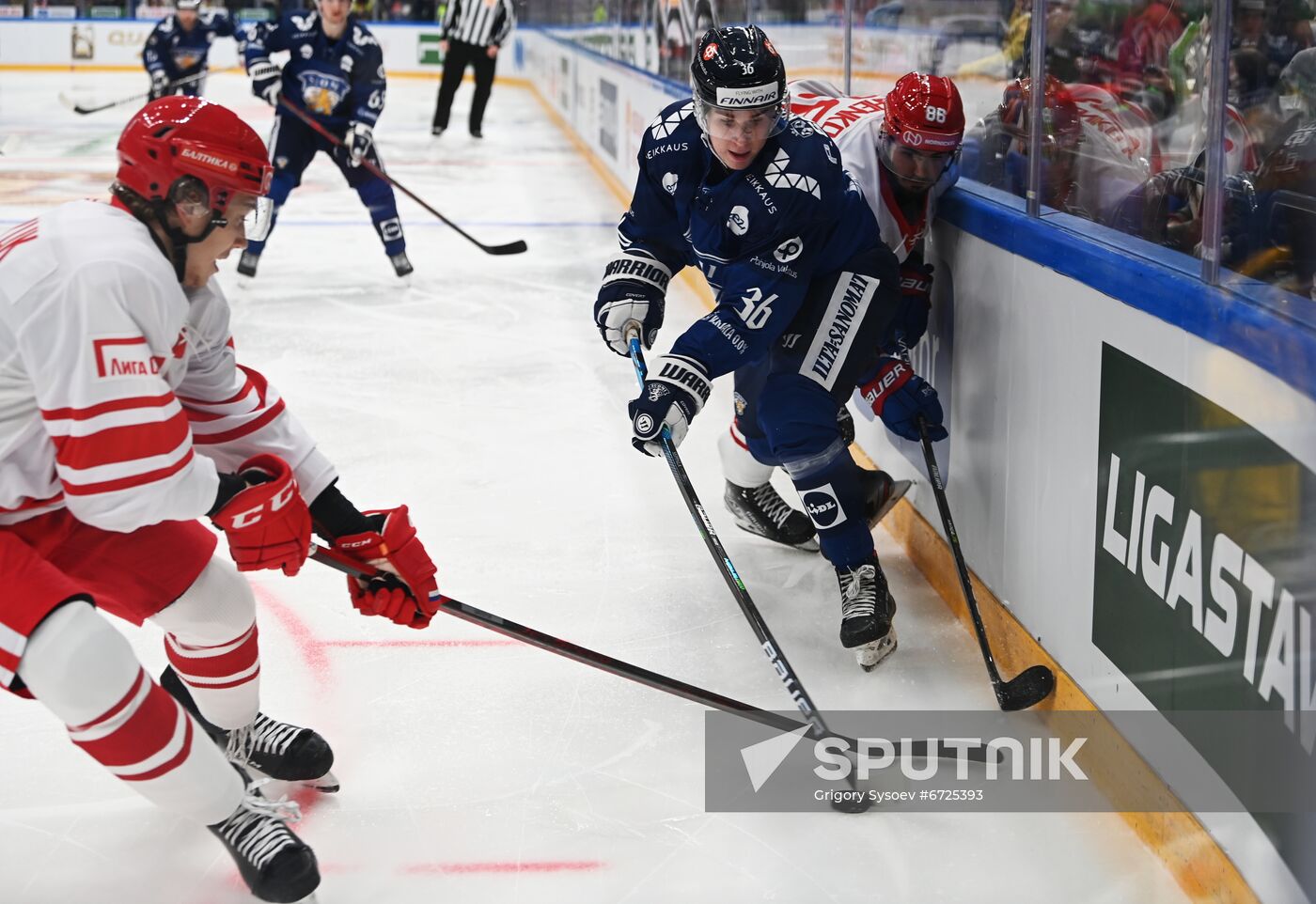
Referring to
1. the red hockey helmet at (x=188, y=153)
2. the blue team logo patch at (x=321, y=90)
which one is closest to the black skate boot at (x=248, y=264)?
the blue team logo patch at (x=321, y=90)

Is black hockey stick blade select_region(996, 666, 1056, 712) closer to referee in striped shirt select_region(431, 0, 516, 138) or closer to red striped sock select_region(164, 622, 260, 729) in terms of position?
red striped sock select_region(164, 622, 260, 729)

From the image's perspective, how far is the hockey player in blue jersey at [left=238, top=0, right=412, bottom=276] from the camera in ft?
18.0

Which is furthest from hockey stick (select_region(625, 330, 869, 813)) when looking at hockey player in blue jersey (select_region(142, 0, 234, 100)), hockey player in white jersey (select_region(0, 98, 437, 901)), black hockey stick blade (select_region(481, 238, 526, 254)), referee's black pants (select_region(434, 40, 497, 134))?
referee's black pants (select_region(434, 40, 497, 134))

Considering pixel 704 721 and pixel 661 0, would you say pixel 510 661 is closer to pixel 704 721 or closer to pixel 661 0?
pixel 704 721

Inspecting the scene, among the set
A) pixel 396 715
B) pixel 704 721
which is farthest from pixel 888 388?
pixel 396 715

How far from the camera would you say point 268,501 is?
167 centimetres

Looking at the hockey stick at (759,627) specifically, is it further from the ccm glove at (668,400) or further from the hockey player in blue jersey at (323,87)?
the hockey player in blue jersey at (323,87)

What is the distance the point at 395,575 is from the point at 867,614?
0.89m

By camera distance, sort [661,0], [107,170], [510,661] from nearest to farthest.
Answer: [510,661] < [661,0] < [107,170]

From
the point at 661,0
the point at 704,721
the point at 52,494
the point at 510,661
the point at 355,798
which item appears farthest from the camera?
the point at 661,0

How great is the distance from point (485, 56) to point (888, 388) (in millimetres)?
9308

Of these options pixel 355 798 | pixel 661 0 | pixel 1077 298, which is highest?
pixel 661 0

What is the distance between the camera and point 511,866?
186 centimetres

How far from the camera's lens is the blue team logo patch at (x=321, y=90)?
18.1 feet
